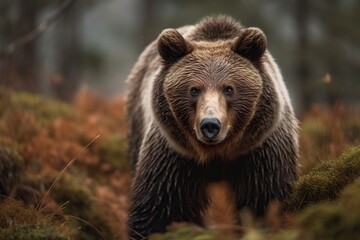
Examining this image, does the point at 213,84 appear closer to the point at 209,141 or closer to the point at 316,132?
the point at 209,141

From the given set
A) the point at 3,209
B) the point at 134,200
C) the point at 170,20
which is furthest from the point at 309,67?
the point at 3,209

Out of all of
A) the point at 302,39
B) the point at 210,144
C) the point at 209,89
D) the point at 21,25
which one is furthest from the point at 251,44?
the point at 302,39

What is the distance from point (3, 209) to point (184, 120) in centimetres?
155

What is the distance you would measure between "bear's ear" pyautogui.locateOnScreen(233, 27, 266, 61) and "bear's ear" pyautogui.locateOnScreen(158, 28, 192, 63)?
0.42 metres

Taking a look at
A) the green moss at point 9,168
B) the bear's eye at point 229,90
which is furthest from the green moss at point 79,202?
the bear's eye at point 229,90

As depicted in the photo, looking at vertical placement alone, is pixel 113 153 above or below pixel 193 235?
below

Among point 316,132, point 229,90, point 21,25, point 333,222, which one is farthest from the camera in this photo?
point 21,25

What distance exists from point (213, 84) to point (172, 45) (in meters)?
0.58

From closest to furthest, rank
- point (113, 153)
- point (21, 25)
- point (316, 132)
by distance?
point (316, 132)
point (113, 153)
point (21, 25)

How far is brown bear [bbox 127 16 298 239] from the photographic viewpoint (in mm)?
5336

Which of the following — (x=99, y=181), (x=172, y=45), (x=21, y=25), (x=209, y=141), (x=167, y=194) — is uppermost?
(x=172, y=45)

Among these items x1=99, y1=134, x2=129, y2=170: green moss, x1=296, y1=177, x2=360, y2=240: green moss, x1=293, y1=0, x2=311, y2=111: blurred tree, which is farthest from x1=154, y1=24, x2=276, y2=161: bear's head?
x1=293, y1=0, x2=311, y2=111: blurred tree

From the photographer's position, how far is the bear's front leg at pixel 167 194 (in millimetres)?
5609

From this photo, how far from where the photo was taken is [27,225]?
4.45m
